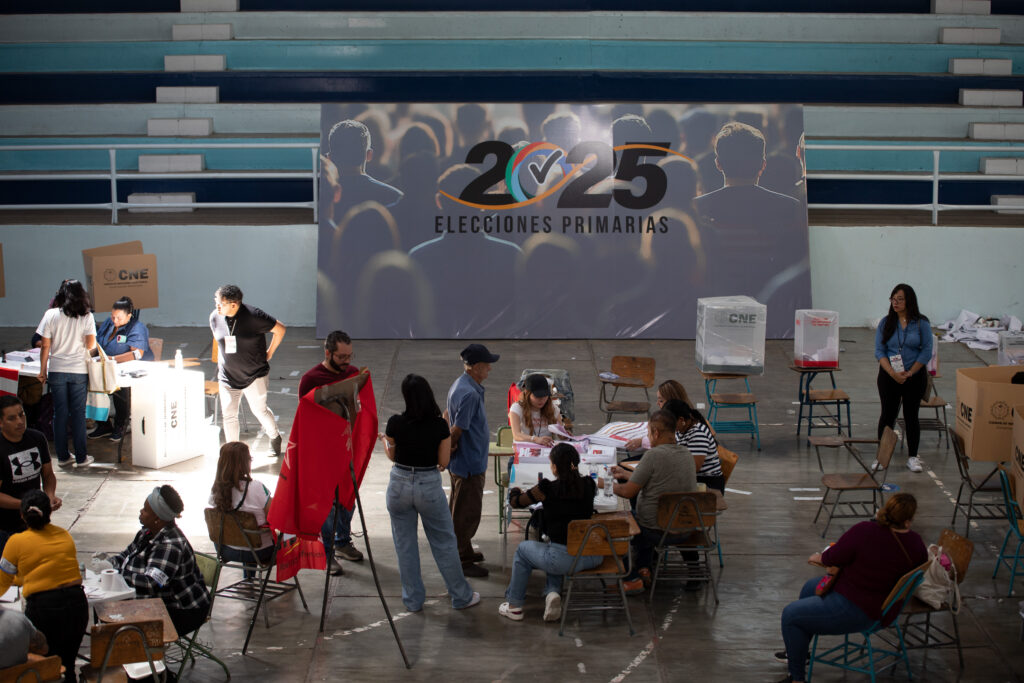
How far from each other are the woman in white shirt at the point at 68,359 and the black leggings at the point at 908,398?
7227mm

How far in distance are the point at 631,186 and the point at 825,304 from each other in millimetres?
3197

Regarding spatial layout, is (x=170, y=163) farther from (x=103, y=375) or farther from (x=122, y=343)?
(x=103, y=375)

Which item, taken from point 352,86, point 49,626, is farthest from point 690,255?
point 49,626

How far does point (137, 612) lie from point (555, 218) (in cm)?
954

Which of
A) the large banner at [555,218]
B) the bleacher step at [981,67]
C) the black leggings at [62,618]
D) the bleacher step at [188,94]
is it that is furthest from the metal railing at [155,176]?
the bleacher step at [981,67]

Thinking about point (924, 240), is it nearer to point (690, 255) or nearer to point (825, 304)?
point (825, 304)

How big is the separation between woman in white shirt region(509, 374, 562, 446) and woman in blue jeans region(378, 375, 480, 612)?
4.01ft

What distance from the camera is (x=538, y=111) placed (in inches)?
583

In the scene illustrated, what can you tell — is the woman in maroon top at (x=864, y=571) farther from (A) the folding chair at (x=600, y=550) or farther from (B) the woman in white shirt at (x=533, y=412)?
(B) the woman in white shirt at (x=533, y=412)

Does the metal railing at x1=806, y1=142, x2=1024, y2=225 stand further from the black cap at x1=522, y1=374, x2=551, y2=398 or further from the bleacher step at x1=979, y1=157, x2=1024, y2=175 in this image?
the black cap at x1=522, y1=374, x2=551, y2=398

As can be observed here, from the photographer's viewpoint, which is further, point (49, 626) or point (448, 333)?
point (448, 333)

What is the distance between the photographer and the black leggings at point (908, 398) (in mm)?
10555

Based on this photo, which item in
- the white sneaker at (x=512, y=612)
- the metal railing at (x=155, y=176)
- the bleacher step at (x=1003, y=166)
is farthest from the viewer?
the bleacher step at (x=1003, y=166)

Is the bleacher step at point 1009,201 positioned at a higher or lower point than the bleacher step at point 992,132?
lower
